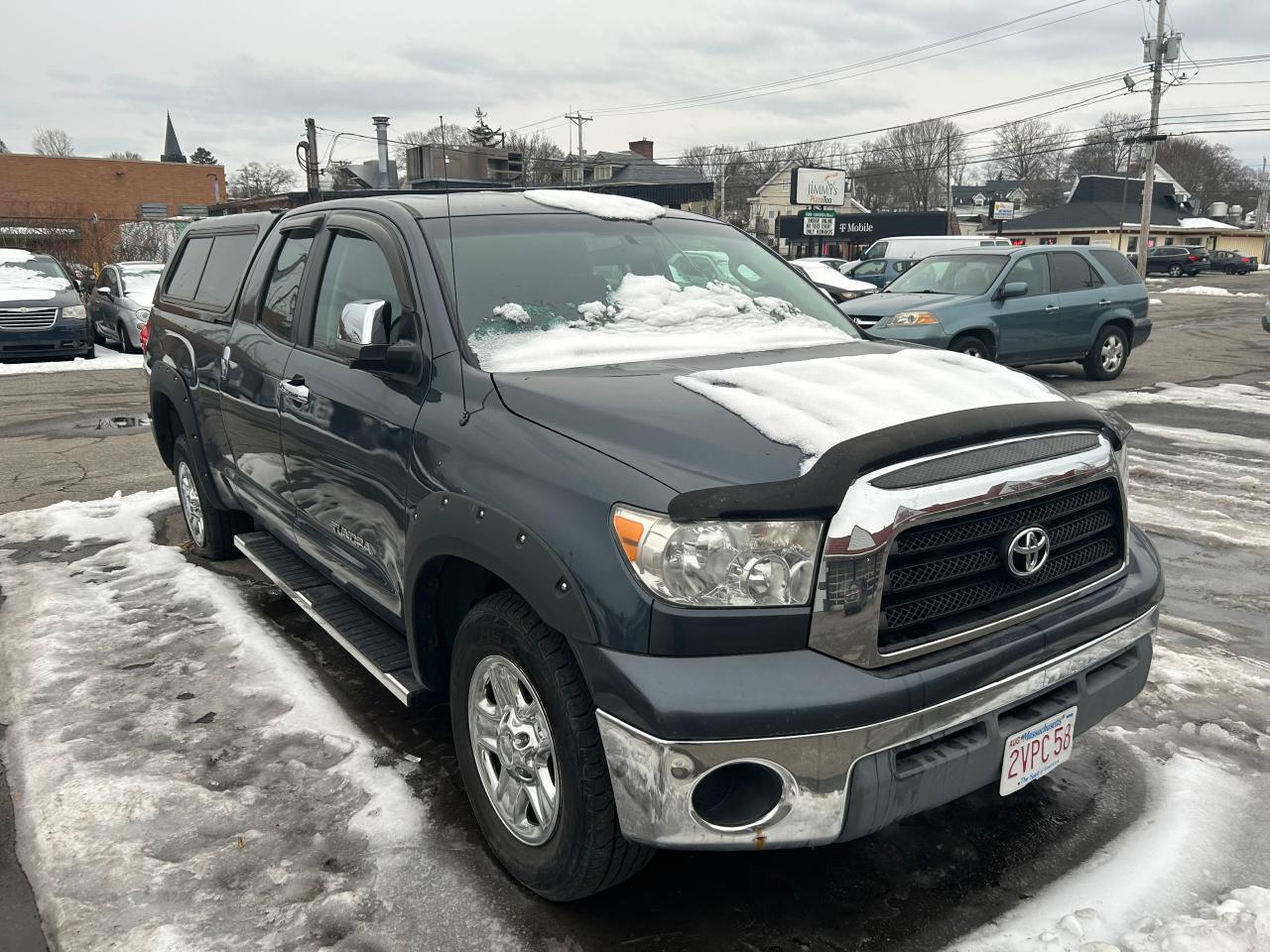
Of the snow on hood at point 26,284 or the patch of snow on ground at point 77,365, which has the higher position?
the snow on hood at point 26,284

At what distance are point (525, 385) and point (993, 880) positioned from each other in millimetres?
1925

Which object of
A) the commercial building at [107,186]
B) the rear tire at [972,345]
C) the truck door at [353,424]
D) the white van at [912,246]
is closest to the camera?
the truck door at [353,424]

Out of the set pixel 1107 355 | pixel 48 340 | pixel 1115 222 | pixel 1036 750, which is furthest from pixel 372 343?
pixel 1115 222

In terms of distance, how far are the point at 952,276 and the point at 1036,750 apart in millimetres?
10372

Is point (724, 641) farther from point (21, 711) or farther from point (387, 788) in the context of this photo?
point (21, 711)

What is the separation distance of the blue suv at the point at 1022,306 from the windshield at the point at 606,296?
739cm

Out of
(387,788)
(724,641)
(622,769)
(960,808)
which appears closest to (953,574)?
(724,641)

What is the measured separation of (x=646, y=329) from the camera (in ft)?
10.8

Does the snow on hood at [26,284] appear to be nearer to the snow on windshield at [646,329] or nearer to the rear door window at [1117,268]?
the snow on windshield at [646,329]

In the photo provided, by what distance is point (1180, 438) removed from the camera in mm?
8703

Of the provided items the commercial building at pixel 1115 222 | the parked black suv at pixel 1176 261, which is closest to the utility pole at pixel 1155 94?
the parked black suv at pixel 1176 261

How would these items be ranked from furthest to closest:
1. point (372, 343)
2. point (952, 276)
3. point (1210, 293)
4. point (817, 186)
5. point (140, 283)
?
point (817, 186)
point (1210, 293)
point (140, 283)
point (952, 276)
point (372, 343)

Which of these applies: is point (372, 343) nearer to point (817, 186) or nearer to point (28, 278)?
point (28, 278)

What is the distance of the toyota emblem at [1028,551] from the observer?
239 centimetres
